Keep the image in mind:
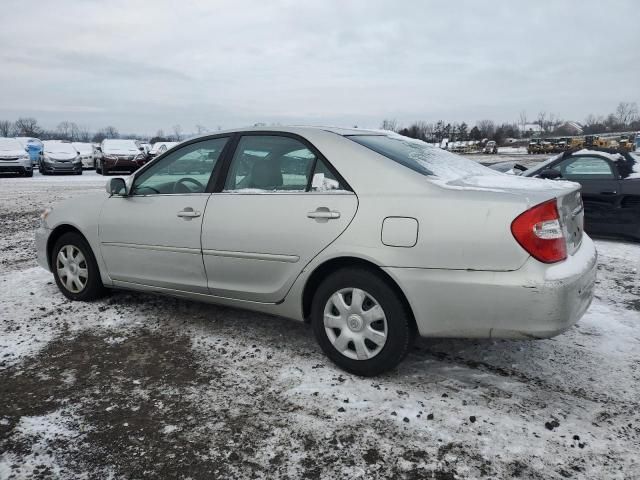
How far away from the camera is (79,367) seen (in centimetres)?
330

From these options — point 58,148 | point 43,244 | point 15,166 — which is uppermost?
point 58,148

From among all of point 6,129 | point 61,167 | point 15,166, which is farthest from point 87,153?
point 6,129

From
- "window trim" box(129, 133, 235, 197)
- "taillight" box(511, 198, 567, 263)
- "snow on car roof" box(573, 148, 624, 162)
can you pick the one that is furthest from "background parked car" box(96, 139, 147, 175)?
"taillight" box(511, 198, 567, 263)

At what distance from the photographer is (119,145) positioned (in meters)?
23.0

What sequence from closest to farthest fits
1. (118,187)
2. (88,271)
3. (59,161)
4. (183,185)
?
(183,185) < (118,187) < (88,271) < (59,161)

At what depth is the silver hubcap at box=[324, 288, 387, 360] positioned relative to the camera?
3016 millimetres

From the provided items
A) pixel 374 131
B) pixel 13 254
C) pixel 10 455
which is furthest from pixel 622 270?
pixel 13 254

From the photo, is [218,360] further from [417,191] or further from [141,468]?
[417,191]

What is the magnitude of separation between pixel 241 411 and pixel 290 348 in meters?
0.89

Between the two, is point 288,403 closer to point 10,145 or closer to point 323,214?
point 323,214

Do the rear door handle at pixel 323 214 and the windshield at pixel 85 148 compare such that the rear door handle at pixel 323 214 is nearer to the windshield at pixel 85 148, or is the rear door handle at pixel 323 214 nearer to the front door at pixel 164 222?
the front door at pixel 164 222

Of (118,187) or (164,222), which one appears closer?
(164,222)

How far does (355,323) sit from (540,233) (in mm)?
1177

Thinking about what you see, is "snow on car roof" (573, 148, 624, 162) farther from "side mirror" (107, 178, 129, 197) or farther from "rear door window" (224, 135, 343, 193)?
"side mirror" (107, 178, 129, 197)
